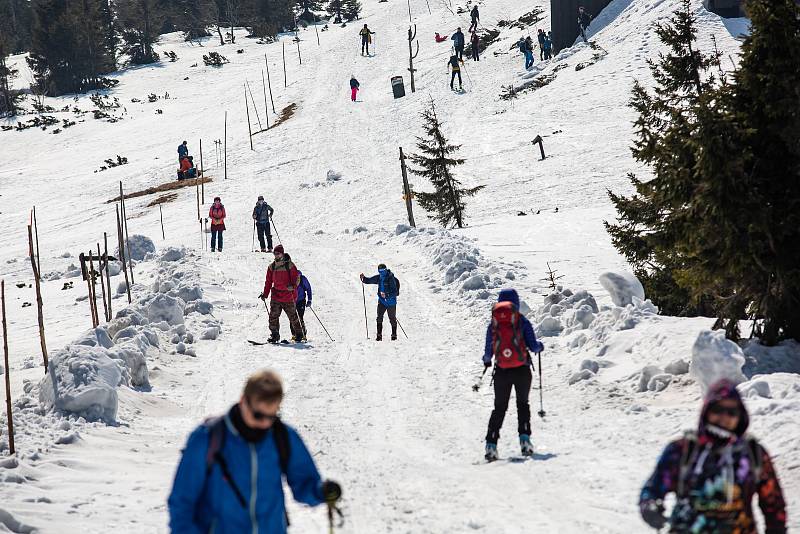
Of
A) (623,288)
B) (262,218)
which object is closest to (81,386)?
(623,288)

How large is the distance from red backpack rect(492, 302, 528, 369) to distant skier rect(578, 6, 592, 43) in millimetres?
37618

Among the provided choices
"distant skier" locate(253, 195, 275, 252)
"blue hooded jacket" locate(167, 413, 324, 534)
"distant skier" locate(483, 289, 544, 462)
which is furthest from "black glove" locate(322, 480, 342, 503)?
"distant skier" locate(253, 195, 275, 252)

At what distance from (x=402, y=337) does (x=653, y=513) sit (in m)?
10.8

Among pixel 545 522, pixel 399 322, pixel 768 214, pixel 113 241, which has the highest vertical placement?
pixel 113 241

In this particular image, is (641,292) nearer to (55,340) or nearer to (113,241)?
(55,340)

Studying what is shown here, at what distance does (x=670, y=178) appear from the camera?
34.2ft

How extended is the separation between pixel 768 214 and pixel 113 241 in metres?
24.7

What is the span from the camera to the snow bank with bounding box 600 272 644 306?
13016 millimetres

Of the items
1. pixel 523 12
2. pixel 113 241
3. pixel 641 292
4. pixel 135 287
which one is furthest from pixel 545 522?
pixel 523 12

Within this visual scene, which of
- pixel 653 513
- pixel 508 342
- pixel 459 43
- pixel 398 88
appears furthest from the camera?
pixel 459 43

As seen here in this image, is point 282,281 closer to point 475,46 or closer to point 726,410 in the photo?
point 726,410

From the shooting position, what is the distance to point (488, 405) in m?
10.0

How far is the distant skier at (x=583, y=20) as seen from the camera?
43.0 meters

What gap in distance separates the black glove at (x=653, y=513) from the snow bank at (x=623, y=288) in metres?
9.20
